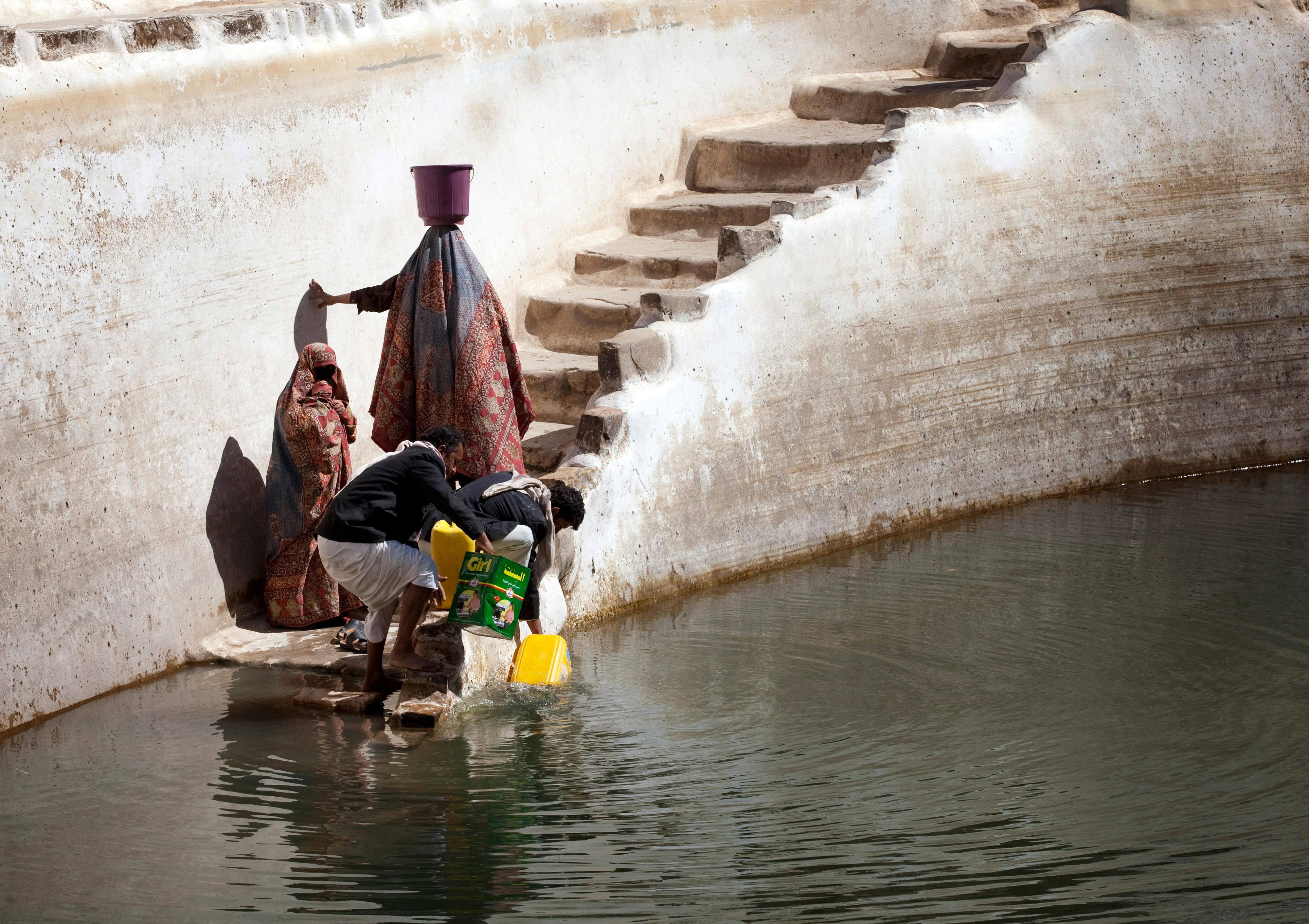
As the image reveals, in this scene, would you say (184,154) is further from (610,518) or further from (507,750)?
(507,750)

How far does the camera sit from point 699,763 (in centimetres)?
492

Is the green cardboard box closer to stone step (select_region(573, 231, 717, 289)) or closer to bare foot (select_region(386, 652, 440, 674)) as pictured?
bare foot (select_region(386, 652, 440, 674))

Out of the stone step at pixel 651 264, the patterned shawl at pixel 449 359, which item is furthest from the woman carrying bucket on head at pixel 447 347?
the stone step at pixel 651 264

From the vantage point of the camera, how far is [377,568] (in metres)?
5.36

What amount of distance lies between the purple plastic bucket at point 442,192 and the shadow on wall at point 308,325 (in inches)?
27.7

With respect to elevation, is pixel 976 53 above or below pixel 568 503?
above

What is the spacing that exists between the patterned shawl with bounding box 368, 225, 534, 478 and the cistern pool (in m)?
0.94

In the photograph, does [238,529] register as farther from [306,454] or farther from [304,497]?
[306,454]

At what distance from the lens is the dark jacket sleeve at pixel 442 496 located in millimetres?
5246

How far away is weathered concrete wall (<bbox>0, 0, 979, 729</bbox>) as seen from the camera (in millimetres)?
5457

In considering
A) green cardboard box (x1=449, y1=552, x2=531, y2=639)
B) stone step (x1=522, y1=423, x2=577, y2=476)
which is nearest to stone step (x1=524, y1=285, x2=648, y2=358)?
stone step (x1=522, y1=423, x2=577, y2=476)

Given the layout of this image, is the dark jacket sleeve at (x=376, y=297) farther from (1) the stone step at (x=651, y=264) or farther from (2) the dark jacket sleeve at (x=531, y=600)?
(1) the stone step at (x=651, y=264)

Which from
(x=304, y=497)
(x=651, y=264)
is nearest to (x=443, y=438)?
(x=304, y=497)

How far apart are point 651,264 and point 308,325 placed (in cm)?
208
